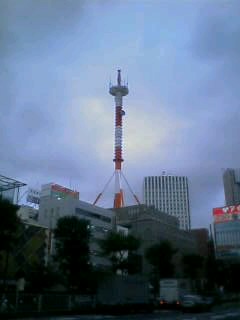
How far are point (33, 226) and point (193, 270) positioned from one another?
2769 cm

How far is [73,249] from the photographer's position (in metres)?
45.3

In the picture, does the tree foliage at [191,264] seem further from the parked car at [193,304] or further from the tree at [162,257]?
the parked car at [193,304]

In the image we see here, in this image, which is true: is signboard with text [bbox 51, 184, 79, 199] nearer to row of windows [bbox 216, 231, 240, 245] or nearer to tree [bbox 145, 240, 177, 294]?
tree [bbox 145, 240, 177, 294]

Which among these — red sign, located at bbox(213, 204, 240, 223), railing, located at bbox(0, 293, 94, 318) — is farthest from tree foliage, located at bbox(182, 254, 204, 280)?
railing, located at bbox(0, 293, 94, 318)

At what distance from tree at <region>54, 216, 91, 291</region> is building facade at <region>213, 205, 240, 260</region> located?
33475 mm

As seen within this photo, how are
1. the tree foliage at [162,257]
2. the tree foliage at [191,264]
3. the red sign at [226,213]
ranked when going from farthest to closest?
1. the tree foliage at [191,264]
2. the red sign at [226,213]
3. the tree foliage at [162,257]

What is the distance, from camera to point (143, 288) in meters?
42.6

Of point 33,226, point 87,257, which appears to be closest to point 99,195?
point 33,226

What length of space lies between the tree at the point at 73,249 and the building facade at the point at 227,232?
3347 centimetres

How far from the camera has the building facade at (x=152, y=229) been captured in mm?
113500

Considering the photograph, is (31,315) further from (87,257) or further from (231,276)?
(231,276)

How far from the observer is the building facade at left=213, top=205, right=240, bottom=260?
72.1 m

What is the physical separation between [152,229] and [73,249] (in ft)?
236

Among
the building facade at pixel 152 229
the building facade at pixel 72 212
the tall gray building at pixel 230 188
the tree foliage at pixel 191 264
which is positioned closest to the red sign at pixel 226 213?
the tree foliage at pixel 191 264
